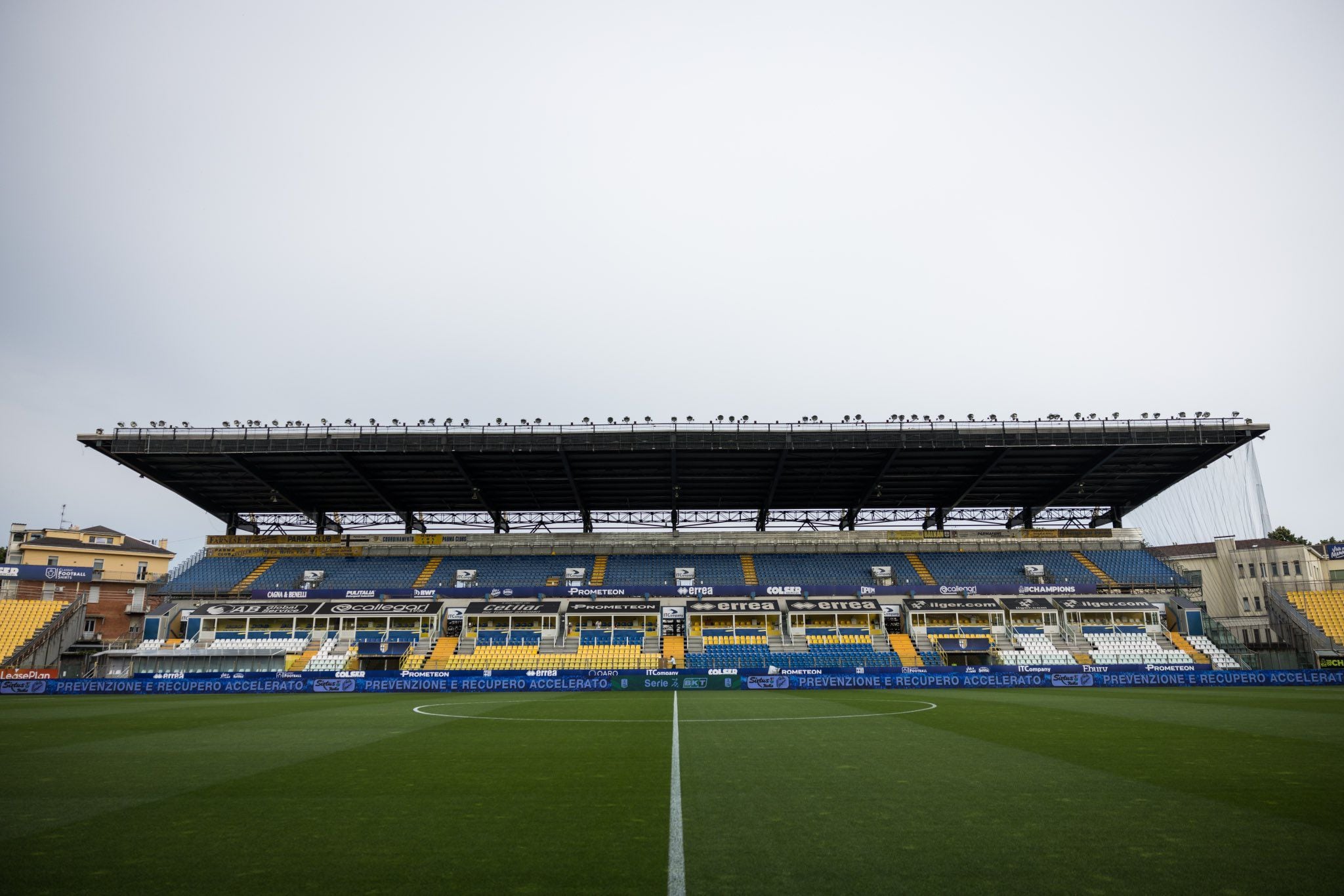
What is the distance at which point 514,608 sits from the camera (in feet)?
178

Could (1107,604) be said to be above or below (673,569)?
below

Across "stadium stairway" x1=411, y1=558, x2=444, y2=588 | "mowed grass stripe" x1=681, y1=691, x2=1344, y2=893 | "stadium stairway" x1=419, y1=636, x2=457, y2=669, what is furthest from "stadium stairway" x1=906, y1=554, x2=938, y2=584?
"mowed grass stripe" x1=681, y1=691, x2=1344, y2=893

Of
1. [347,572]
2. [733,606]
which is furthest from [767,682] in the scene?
[347,572]

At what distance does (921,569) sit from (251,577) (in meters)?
50.3

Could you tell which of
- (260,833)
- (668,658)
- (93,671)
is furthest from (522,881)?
(93,671)

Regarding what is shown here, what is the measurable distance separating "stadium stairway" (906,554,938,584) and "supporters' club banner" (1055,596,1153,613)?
8.63m

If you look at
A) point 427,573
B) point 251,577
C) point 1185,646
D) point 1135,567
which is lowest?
point 1185,646

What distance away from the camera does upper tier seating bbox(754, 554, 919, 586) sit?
58.7 m

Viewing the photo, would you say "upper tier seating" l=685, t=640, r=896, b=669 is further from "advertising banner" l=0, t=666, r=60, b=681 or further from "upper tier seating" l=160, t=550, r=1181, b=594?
"advertising banner" l=0, t=666, r=60, b=681

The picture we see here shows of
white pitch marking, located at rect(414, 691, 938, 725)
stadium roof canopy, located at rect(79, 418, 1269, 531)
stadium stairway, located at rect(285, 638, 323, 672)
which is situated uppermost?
stadium roof canopy, located at rect(79, 418, 1269, 531)

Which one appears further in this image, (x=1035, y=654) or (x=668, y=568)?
(x=668, y=568)

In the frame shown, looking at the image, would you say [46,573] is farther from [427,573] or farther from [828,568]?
[828,568]

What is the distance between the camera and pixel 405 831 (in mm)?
8352

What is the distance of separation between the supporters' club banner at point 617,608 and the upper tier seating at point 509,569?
17.0 feet
